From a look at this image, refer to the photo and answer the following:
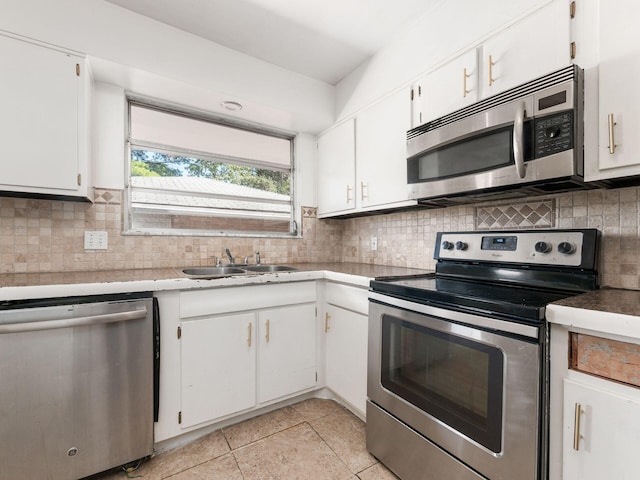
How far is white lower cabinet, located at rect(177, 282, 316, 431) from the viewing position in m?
1.61

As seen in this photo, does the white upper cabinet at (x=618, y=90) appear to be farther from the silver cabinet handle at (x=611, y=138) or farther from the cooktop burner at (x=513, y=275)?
the cooktop burner at (x=513, y=275)

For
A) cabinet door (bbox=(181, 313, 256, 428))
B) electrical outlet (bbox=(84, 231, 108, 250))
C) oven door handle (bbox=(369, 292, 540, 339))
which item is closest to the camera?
oven door handle (bbox=(369, 292, 540, 339))

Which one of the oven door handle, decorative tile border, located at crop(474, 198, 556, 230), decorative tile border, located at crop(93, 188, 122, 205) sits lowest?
the oven door handle

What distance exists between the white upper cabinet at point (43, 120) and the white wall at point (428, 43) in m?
1.73

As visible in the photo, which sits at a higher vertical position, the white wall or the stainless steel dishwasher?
the white wall

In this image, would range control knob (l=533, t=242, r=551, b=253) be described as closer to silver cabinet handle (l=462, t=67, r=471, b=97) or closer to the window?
silver cabinet handle (l=462, t=67, r=471, b=97)

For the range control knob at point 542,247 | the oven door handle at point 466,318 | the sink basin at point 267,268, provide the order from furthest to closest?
the sink basin at point 267,268 < the range control knob at point 542,247 < the oven door handle at point 466,318

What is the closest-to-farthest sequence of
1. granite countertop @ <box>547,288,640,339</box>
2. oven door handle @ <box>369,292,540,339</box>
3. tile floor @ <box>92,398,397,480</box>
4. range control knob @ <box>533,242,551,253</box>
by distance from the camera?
1. granite countertop @ <box>547,288,640,339</box>
2. oven door handle @ <box>369,292,540,339</box>
3. range control knob @ <box>533,242,551,253</box>
4. tile floor @ <box>92,398,397,480</box>

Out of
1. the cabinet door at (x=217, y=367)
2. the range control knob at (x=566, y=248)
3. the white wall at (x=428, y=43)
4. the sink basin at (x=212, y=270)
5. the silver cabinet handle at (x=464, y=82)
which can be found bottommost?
the cabinet door at (x=217, y=367)

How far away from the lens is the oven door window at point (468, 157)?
1.29 metres

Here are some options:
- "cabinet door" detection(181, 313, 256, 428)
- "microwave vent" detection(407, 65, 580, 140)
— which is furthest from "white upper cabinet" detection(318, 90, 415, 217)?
"cabinet door" detection(181, 313, 256, 428)

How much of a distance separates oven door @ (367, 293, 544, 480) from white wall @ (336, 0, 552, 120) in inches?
52.8

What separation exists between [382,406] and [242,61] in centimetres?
234

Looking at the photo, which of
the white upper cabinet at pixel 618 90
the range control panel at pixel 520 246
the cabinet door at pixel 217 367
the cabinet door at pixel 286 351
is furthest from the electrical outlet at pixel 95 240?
the white upper cabinet at pixel 618 90
